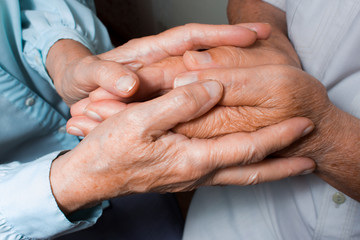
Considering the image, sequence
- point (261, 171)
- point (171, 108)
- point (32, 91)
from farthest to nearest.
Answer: point (32, 91)
point (261, 171)
point (171, 108)

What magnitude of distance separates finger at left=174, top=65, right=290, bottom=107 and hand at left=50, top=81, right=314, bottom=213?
0.03m

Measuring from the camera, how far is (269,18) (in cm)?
83

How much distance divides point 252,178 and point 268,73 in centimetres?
22

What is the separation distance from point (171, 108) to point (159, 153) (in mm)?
86

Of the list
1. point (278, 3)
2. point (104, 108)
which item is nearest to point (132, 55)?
point (104, 108)

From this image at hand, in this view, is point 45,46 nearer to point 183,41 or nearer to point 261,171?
point 183,41

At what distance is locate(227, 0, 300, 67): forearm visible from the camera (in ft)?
2.35

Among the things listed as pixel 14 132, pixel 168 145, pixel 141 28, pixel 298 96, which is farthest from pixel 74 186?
pixel 141 28

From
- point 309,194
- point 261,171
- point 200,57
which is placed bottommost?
point 309,194

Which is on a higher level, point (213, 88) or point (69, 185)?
point (213, 88)

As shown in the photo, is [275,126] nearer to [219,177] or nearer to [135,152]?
[219,177]

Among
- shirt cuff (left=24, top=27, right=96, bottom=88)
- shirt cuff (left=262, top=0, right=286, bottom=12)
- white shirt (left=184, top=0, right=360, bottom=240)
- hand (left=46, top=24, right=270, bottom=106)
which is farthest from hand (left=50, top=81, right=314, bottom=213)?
shirt cuff (left=262, top=0, right=286, bottom=12)

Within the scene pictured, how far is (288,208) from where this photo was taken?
740 millimetres

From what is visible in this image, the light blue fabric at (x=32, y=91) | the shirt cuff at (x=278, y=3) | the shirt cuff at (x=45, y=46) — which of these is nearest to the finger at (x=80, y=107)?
the light blue fabric at (x=32, y=91)
